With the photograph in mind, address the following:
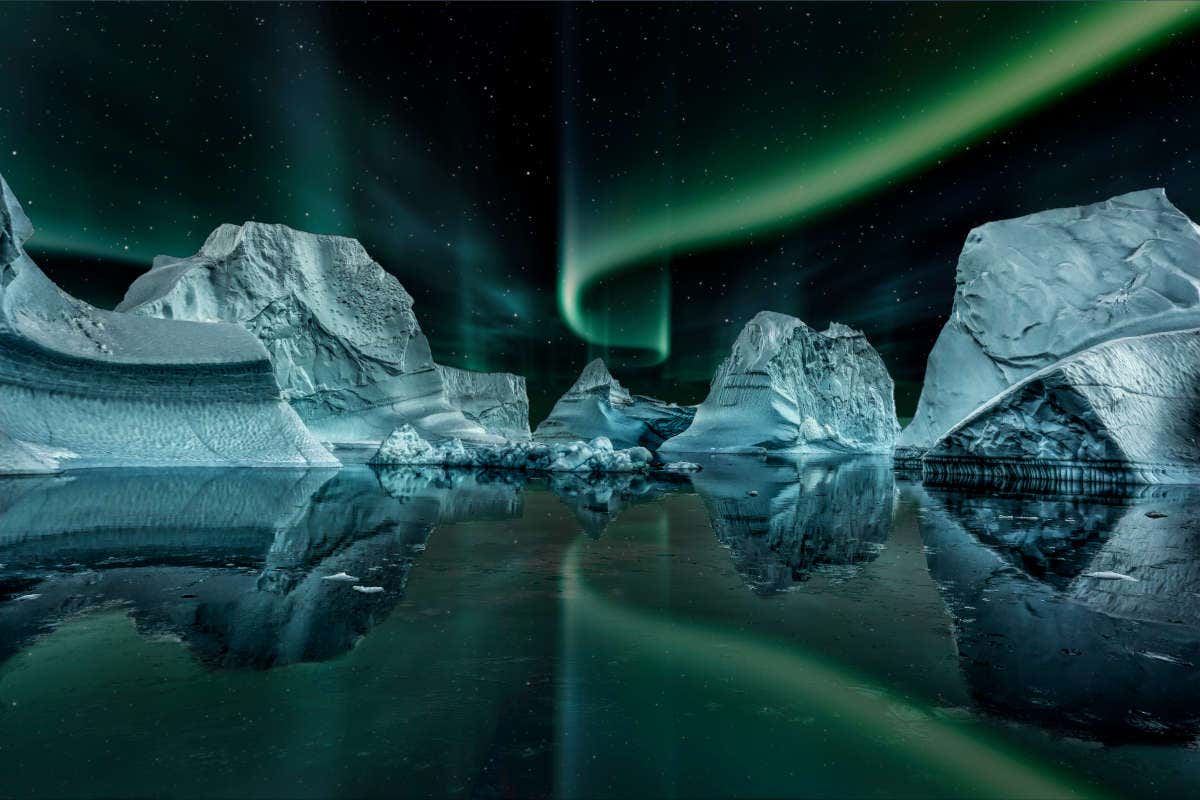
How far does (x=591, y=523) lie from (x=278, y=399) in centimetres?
997

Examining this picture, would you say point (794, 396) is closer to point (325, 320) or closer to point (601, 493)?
point (325, 320)

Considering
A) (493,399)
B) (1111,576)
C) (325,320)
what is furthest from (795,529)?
(493,399)

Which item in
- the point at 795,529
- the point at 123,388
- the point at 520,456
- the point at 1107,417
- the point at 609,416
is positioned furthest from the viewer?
the point at 609,416

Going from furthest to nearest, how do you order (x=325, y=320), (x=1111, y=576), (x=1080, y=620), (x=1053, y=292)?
(x=325, y=320) < (x=1053, y=292) < (x=1111, y=576) < (x=1080, y=620)

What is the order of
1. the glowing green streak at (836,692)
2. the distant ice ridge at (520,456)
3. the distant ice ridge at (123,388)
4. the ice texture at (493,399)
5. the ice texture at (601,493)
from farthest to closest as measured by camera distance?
1. the ice texture at (493,399)
2. the distant ice ridge at (520,456)
3. the distant ice ridge at (123,388)
4. the ice texture at (601,493)
5. the glowing green streak at (836,692)

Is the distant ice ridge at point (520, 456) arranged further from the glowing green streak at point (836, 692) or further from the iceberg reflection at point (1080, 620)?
the glowing green streak at point (836, 692)

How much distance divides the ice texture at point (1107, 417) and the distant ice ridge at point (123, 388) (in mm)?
12956

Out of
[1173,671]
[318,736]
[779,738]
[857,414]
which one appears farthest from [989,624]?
[857,414]

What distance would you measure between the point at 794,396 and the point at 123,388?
2407 centimetres

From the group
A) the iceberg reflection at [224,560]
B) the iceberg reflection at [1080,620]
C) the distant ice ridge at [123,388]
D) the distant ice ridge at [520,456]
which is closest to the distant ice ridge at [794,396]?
the distant ice ridge at [520,456]

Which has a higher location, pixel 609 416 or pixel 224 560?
pixel 609 416

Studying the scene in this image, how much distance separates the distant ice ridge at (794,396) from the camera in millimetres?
25938

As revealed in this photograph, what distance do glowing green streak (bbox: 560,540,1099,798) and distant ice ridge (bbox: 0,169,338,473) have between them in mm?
11661

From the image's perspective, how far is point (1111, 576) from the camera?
316 cm
